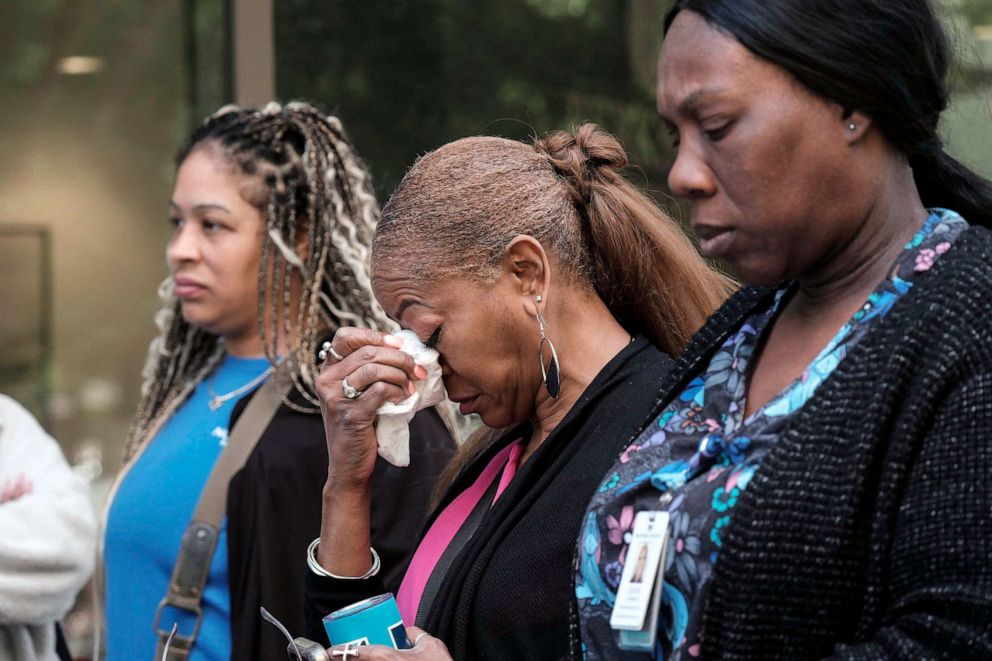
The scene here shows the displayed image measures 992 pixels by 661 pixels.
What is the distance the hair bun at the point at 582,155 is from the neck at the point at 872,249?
736 mm

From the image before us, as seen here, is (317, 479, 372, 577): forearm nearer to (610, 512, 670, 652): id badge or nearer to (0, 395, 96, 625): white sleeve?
(610, 512, 670, 652): id badge

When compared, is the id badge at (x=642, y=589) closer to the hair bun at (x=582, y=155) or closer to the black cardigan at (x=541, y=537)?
the black cardigan at (x=541, y=537)

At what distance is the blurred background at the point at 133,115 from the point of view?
5.57 meters

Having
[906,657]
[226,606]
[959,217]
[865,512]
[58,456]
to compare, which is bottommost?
[226,606]

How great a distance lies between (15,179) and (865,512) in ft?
16.2

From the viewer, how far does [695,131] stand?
5.03 feet

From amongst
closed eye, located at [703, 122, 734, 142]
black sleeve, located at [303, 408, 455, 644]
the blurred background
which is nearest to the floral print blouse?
closed eye, located at [703, 122, 734, 142]

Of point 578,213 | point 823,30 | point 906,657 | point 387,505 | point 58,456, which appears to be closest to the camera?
point 906,657

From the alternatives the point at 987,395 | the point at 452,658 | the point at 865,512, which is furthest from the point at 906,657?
the point at 452,658

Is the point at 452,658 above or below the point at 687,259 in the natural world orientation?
below

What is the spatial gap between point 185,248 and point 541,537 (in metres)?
1.70

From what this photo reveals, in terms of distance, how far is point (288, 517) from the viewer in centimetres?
293

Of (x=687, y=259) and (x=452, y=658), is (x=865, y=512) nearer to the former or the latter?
(x=452, y=658)

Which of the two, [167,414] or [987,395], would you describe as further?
[167,414]
